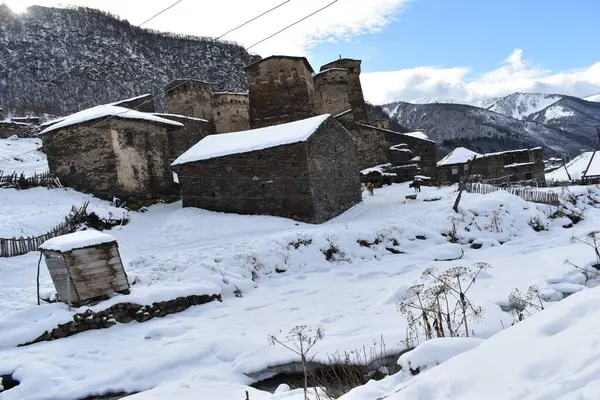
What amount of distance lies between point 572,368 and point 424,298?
638 centimetres

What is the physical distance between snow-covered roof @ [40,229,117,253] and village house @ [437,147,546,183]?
3918cm

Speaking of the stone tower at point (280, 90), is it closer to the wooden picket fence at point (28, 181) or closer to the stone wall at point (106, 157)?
the stone wall at point (106, 157)

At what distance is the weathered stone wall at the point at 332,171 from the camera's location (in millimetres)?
18844

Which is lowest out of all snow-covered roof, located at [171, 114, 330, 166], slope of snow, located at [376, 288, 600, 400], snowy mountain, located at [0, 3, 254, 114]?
slope of snow, located at [376, 288, 600, 400]

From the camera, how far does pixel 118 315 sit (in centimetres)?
1003

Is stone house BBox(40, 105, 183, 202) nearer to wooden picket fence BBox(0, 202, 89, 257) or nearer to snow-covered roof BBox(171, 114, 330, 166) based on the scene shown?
snow-covered roof BBox(171, 114, 330, 166)

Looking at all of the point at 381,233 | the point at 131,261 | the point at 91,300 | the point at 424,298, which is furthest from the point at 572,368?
the point at 381,233

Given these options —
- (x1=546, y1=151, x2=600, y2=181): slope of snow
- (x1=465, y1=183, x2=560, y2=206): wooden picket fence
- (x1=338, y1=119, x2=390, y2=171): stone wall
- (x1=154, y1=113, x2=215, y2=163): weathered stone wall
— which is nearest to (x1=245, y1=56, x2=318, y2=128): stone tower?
(x1=338, y1=119, x2=390, y2=171): stone wall

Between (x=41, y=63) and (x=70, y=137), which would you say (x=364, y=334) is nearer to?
(x=70, y=137)

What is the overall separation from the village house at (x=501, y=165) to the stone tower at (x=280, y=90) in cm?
1944

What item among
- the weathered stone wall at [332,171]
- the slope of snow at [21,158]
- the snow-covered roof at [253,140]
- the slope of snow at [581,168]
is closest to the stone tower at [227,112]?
the slope of snow at [21,158]

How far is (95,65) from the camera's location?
229 ft

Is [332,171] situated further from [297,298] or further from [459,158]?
[459,158]

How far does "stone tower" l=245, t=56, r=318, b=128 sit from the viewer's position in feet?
104
